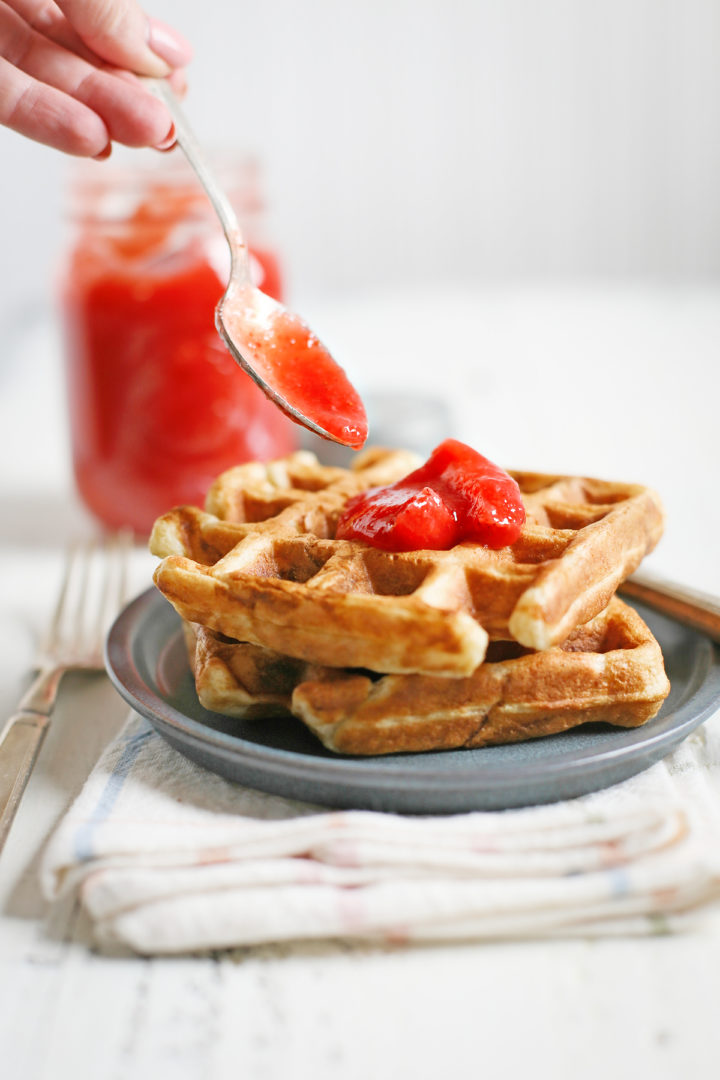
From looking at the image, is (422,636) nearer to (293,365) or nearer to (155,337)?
(293,365)

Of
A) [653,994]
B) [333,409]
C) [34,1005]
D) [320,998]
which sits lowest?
[34,1005]

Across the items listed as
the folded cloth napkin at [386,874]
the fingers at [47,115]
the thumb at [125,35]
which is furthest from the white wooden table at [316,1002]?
the thumb at [125,35]

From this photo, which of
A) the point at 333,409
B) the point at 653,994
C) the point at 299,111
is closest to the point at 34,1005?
the point at 653,994

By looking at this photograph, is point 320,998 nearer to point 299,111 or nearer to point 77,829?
point 77,829

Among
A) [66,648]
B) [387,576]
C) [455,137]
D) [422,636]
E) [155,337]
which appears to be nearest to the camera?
[422,636]

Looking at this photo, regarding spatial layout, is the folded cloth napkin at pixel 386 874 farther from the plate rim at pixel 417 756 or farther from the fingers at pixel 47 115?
the fingers at pixel 47 115

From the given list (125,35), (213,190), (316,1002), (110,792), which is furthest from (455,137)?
(316,1002)
